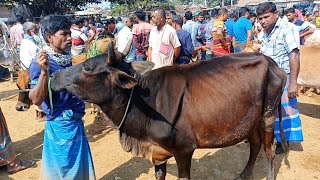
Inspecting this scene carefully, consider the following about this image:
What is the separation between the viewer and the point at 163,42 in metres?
5.46

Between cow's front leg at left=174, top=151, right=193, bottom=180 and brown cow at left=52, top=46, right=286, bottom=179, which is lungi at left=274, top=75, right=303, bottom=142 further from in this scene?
cow's front leg at left=174, top=151, right=193, bottom=180

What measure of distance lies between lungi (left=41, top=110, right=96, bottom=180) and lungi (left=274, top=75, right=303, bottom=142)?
9.03 feet

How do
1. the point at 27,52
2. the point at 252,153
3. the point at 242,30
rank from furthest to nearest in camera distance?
the point at 242,30 < the point at 27,52 < the point at 252,153

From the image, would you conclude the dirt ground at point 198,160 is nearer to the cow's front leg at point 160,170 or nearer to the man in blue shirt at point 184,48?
the cow's front leg at point 160,170

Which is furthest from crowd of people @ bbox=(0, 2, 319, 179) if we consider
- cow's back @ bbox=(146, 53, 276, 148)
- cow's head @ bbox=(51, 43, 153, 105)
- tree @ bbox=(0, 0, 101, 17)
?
tree @ bbox=(0, 0, 101, 17)

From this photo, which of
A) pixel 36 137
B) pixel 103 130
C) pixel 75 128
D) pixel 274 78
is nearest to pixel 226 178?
pixel 274 78

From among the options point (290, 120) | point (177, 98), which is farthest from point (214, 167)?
point (177, 98)

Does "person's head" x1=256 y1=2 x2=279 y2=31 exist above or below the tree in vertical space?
below

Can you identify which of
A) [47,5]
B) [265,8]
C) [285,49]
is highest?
[47,5]

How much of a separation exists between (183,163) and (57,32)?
1.67m

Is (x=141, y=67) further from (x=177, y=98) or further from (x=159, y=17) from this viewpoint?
(x=159, y=17)

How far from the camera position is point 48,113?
286 centimetres

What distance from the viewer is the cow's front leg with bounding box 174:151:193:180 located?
2.83 metres

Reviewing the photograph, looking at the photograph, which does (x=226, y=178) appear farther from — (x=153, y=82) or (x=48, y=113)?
(x=48, y=113)
